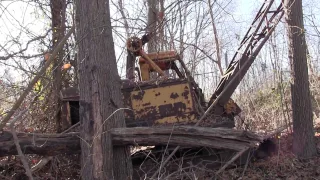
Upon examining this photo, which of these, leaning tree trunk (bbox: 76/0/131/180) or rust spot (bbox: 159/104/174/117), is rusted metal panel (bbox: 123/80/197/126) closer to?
rust spot (bbox: 159/104/174/117)

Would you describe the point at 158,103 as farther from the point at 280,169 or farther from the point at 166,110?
the point at 280,169

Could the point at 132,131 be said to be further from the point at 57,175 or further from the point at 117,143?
the point at 57,175

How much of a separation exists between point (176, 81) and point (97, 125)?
245 cm

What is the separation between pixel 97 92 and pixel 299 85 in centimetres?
475

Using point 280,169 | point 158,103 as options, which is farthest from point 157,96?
point 280,169

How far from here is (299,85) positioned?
26.8 ft

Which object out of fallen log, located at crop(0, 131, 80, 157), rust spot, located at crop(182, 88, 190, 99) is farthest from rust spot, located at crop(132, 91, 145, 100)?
fallen log, located at crop(0, 131, 80, 157)

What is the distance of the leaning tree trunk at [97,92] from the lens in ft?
17.5

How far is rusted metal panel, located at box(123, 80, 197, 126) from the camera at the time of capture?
7379mm

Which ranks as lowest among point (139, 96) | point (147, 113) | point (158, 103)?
point (147, 113)

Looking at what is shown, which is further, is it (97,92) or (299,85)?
(299,85)

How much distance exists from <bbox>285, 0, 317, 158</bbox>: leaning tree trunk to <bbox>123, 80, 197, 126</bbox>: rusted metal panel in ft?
8.13

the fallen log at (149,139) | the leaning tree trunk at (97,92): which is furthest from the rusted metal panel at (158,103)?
the leaning tree trunk at (97,92)

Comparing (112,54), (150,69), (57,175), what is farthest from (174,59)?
(57,175)
